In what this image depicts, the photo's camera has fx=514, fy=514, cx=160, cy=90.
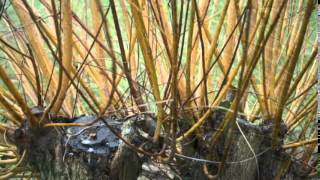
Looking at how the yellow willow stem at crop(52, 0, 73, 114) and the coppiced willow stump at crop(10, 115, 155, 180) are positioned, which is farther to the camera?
the coppiced willow stump at crop(10, 115, 155, 180)

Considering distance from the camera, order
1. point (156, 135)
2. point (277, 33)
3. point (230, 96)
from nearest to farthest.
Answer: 1. point (156, 135)
2. point (230, 96)
3. point (277, 33)

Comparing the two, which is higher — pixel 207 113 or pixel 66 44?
pixel 66 44

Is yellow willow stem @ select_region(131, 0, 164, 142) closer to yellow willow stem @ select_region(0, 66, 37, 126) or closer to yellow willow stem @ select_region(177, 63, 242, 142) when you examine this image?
yellow willow stem @ select_region(177, 63, 242, 142)

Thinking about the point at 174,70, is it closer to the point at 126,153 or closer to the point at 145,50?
the point at 145,50

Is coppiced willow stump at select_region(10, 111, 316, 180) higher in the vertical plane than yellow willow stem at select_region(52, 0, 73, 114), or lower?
lower

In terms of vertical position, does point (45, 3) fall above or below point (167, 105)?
above

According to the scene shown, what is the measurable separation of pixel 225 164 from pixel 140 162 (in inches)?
6.1

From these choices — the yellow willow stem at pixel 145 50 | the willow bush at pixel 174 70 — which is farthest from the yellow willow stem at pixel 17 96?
the yellow willow stem at pixel 145 50

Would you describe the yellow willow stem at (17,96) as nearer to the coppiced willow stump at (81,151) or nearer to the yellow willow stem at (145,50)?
the coppiced willow stump at (81,151)

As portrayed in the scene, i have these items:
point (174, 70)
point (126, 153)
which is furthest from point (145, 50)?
point (126, 153)

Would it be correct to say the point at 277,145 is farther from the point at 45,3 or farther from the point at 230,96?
the point at 45,3

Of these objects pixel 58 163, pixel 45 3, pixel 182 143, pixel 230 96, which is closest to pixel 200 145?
pixel 182 143

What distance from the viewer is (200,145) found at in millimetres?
950

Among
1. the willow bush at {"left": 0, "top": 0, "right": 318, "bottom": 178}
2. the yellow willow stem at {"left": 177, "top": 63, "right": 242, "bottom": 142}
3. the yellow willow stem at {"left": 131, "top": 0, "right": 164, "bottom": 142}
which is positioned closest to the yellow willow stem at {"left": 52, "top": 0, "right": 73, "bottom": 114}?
the willow bush at {"left": 0, "top": 0, "right": 318, "bottom": 178}
